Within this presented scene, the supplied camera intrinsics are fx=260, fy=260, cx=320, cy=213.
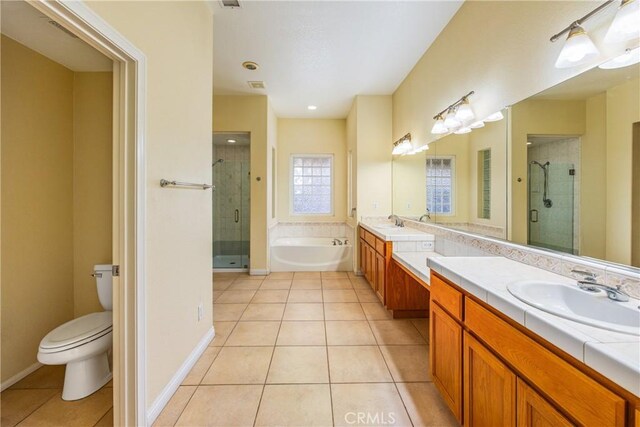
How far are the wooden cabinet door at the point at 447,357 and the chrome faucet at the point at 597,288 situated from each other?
1.76ft

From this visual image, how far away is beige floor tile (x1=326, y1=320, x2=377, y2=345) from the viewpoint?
7.50ft

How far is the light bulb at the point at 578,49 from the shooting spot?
46.6 inches

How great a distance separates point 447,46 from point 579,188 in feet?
6.18

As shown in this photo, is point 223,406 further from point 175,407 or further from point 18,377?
point 18,377

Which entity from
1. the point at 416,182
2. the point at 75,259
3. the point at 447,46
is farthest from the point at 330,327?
the point at 447,46

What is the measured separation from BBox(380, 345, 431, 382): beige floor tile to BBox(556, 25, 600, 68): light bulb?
1.97 metres

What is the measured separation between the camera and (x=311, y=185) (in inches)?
208

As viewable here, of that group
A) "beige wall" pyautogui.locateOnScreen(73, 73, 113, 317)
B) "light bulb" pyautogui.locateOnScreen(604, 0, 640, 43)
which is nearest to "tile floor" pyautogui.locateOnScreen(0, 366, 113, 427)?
"beige wall" pyautogui.locateOnScreen(73, 73, 113, 317)

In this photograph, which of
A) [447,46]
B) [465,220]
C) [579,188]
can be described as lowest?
[465,220]

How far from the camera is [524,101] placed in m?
1.61

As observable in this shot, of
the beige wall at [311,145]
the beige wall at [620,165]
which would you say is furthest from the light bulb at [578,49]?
the beige wall at [311,145]

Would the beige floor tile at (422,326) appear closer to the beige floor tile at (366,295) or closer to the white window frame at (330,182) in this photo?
the beige floor tile at (366,295)

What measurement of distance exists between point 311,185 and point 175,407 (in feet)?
13.7

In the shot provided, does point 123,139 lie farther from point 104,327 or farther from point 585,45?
point 585,45
